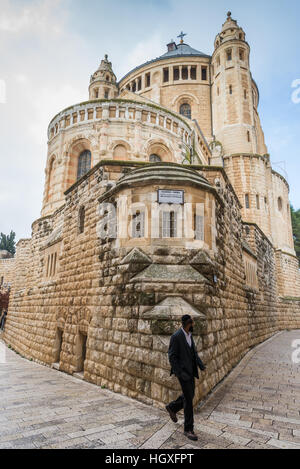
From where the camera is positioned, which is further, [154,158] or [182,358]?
[154,158]

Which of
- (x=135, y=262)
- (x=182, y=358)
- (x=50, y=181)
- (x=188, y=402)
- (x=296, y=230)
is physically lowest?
(x=188, y=402)

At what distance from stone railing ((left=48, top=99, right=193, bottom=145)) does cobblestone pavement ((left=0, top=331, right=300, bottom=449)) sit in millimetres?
15432

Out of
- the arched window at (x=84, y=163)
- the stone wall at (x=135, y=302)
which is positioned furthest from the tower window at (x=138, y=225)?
the arched window at (x=84, y=163)

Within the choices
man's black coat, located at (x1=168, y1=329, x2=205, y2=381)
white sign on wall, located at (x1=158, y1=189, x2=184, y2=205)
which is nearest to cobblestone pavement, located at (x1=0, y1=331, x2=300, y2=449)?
man's black coat, located at (x1=168, y1=329, x2=205, y2=381)

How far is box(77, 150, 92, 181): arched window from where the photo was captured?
18172 millimetres

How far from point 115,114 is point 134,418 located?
56.6 feet

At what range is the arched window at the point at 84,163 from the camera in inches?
715

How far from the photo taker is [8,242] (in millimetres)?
56594

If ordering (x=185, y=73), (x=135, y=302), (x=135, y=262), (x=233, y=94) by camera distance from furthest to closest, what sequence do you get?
(x=185, y=73), (x=233, y=94), (x=135, y=262), (x=135, y=302)

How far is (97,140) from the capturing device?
17.6 metres

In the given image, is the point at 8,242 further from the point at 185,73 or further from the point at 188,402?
the point at 188,402

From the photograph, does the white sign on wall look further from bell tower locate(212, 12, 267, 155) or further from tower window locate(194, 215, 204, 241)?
bell tower locate(212, 12, 267, 155)

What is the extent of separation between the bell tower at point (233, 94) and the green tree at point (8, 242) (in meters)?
44.3

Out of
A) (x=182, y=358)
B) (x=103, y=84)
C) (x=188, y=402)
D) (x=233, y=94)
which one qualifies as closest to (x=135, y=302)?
(x=182, y=358)
